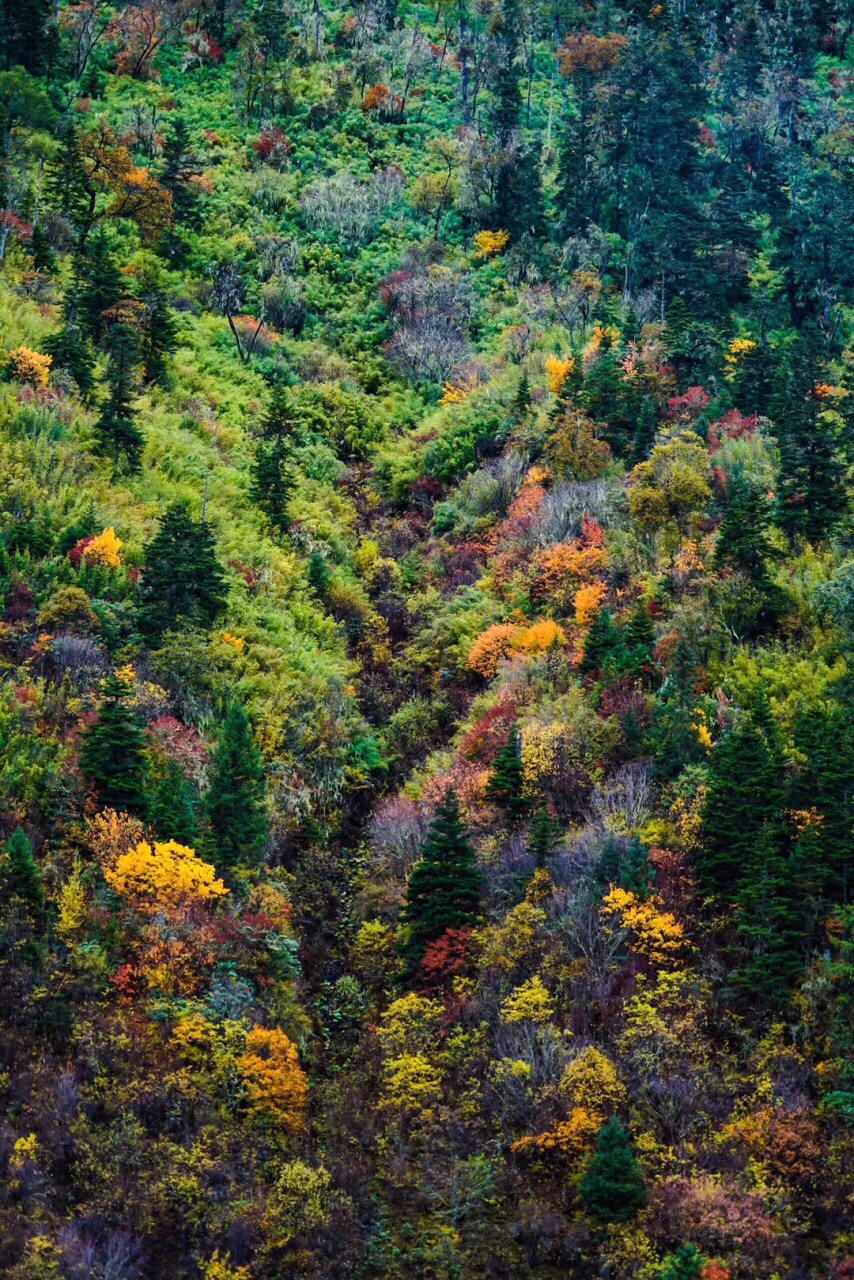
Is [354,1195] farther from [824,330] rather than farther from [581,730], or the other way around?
[824,330]

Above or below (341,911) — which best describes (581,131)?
above

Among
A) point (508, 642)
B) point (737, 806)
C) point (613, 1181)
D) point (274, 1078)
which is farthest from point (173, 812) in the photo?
point (737, 806)

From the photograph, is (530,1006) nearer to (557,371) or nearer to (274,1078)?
(274,1078)

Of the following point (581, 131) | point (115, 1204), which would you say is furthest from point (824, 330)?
point (115, 1204)

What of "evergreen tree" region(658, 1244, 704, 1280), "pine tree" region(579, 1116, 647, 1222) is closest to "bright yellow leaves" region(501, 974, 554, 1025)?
"pine tree" region(579, 1116, 647, 1222)

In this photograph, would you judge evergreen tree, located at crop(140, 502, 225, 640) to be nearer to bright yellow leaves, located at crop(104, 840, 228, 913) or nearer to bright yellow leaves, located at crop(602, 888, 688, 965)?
bright yellow leaves, located at crop(104, 840, 228, 913)
